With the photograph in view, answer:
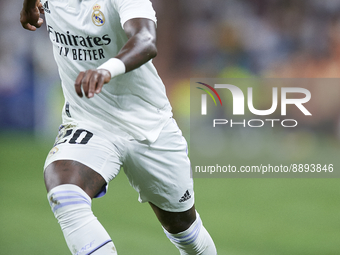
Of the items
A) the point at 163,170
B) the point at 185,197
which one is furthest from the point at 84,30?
the point at 185,197

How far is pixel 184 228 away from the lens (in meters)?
2.29

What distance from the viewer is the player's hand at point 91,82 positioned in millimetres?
1276

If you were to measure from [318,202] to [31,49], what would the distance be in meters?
5.27

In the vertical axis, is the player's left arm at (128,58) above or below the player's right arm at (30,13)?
below

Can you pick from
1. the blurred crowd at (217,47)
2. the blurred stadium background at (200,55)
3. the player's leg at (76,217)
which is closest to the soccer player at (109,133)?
the player's leg at (76,217)

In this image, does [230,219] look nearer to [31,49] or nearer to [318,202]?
[318,202]

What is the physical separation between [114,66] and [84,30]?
552mm

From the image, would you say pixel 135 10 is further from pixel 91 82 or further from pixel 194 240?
pixel 194 240

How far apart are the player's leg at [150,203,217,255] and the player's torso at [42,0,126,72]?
32.9 inches

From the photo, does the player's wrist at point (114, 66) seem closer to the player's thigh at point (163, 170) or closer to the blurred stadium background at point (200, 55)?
the player's thigh at point (163, 170)

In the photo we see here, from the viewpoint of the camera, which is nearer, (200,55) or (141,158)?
(141,158)

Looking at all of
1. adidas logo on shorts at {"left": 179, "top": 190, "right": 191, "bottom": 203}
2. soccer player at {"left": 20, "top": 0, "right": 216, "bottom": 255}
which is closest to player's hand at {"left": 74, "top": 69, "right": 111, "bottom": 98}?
soccer player at {"left": 20, "top": 0, "right": 216, "bottom": 255}

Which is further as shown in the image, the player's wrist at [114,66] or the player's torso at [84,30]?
the player's torso at [84,30]

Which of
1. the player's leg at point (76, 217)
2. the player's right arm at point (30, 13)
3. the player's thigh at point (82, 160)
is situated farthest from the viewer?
the player's right arm at point (30, 13)
